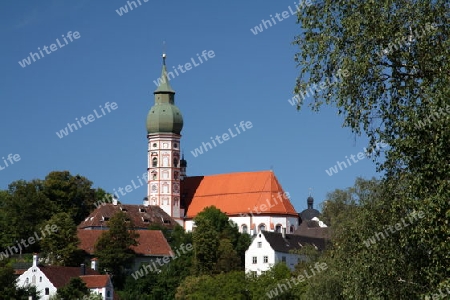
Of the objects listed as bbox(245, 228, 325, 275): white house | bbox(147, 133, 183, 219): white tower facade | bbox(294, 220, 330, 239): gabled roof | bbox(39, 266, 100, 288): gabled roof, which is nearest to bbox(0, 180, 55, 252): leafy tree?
bbox(39, 266, 100, 288): gabled roof

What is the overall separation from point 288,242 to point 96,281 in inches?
855

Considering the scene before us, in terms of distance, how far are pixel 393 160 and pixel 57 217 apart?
209 feet

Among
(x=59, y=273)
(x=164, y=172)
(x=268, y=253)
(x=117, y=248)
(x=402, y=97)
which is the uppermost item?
(x=164, y=172)

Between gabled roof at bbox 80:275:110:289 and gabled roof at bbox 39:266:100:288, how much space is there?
1210mm

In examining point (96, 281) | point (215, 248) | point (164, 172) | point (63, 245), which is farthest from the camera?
point (164, 172)

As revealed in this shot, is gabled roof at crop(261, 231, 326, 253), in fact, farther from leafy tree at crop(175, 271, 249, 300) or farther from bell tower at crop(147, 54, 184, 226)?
bell tower at crop(147, 54, 184, 226)

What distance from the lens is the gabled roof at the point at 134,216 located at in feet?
316

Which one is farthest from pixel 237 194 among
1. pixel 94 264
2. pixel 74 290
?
pixel 74 290

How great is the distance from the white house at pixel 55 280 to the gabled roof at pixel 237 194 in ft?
118

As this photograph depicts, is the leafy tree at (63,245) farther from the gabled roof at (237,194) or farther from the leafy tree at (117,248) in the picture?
the gabled roof at (237,194)

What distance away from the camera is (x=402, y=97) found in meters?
24.2

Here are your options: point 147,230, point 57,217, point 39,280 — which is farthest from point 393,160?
point 147,230

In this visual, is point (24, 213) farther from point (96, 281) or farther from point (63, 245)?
point (96, 281)

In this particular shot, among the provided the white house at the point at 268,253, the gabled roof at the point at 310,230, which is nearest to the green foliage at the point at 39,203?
the white house at the point at 268,253
